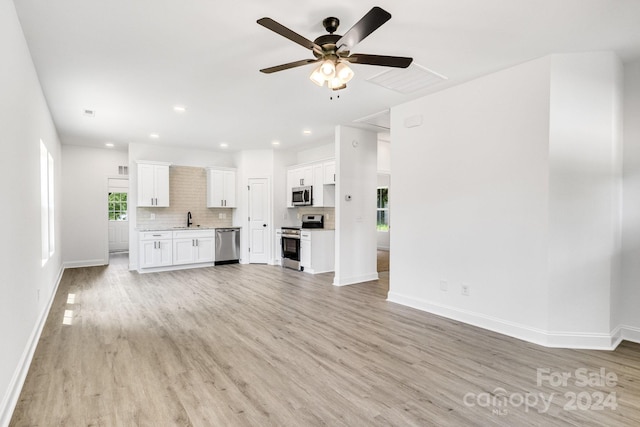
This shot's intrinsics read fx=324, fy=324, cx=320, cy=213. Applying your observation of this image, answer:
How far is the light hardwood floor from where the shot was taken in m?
2.11

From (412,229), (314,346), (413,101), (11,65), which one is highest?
(413,101)

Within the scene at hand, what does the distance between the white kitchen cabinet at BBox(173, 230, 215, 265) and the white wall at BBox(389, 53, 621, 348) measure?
5595 mm

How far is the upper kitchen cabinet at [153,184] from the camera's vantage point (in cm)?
719

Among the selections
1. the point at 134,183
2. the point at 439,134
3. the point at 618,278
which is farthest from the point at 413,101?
the point at 134,183

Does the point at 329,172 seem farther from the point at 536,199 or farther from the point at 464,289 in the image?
the point at 536,199

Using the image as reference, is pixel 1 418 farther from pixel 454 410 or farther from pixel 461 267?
pixel 461 267

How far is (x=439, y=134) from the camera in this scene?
4152mm

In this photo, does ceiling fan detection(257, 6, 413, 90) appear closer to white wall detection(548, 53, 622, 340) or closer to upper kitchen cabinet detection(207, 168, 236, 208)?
white wall detection(548, 53, 622, 340)

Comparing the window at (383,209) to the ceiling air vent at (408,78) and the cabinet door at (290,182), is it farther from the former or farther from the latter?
the ceiling air vent at (408,78)

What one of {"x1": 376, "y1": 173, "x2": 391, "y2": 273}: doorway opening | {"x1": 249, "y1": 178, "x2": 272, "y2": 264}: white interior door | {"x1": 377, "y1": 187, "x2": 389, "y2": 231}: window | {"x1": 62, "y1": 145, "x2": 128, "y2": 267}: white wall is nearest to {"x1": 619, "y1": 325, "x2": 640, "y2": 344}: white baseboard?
{"x1": 249, "y1": 178, "x2": 272, "y2": 264}: white interior door

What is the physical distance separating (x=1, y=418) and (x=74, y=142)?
23.4 feet

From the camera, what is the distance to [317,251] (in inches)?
271

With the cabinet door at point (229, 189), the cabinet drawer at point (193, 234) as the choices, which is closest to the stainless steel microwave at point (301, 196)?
the cabinet door at point (229, 189)

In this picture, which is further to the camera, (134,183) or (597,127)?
(134,183)
